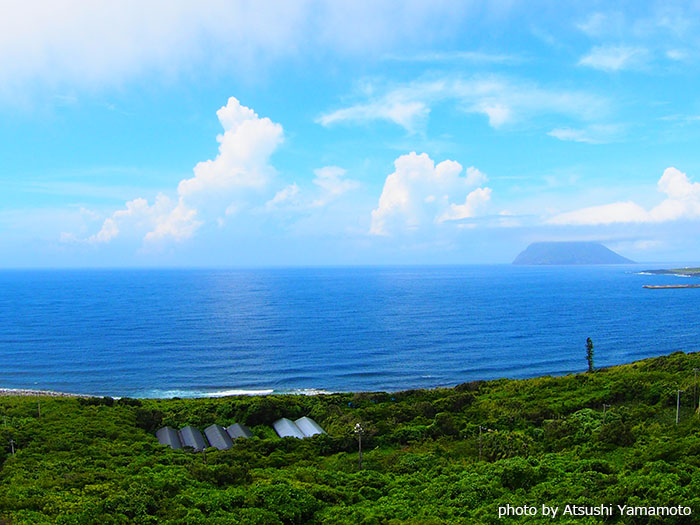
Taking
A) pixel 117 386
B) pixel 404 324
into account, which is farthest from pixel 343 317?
pixel 117 386

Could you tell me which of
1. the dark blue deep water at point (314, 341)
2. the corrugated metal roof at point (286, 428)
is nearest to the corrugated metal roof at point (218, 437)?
the corrugated metal roof at point (286, 428)

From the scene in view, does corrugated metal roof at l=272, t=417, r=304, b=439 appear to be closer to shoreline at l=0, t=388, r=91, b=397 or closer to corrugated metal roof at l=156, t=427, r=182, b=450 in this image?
corrugated metal roof at l=156, t=427, r=182, b=450

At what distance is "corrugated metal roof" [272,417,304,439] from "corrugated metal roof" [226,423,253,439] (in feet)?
7.68

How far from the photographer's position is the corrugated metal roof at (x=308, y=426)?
37.2 meters

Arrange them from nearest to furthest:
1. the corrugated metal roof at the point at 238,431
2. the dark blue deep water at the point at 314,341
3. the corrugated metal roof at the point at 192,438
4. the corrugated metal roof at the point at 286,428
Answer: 1. the corrugated metal roof at the point at 192,438
2. the corrugated metal roof at the point at 238,431
3. the corrugated metal roof at the point at 286,428
4. the dark blue deep water at the point at 314,341

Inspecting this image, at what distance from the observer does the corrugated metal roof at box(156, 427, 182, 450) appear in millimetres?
34719

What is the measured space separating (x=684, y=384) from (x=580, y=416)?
10520mm

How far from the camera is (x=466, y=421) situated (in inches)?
1457

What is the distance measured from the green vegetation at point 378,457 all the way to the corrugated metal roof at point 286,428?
0.90 meters

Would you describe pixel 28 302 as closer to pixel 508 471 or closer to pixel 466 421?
pixel 466 421

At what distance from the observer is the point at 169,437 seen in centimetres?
3562

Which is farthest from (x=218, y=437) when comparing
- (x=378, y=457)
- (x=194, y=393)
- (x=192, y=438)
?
(x=194, y=393)

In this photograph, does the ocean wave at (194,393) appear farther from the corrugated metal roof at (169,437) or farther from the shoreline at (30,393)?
the corrugated metal roof at (169,437)

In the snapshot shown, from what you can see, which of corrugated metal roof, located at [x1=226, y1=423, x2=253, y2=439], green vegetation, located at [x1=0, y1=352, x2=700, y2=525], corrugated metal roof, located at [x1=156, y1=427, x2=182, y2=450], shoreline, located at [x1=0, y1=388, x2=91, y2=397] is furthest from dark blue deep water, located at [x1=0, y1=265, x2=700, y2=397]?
corrugated metal roof, located at [x1=156, y1=427, x2=182, y2=450]
